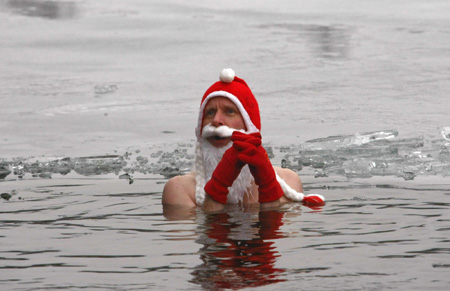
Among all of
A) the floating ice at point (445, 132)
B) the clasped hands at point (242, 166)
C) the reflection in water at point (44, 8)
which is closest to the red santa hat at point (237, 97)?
the clasped hands at point (242, 166)

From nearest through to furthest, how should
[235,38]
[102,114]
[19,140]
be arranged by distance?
[19,140] → [102,114] → [235,38]

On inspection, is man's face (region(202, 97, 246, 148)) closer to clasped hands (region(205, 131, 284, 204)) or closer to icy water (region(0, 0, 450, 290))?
clasped hands (region(205, 131, 284, 204))

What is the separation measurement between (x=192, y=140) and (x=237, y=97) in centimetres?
358

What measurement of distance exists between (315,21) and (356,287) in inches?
540

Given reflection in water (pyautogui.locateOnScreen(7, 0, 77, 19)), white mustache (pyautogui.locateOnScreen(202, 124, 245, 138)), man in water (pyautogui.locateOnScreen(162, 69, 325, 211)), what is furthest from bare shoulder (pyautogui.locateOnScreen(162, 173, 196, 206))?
reflection in water (pyautogui.locateOnScreen(7, 0, 77, 19))

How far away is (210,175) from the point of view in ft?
23.5

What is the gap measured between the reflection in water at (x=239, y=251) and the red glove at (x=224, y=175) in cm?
15

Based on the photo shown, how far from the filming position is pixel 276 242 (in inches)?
236

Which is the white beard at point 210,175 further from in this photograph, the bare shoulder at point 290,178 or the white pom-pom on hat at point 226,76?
the white pom-pom on hat at point 226,76

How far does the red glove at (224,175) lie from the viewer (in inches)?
265

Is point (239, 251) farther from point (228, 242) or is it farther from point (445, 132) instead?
point (445, 132)

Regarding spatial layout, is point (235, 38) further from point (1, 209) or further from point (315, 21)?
point (1, 209)

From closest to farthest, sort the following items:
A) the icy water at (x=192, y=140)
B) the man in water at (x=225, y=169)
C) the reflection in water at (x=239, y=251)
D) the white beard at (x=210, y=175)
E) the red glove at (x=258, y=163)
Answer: the reflection in water at (x=239, y=251)
the icy water at (x=192, y=140)
the red glove at (x=258, y=163)
the man in water at (x=225, y=169)
the white beard at (x=210, y=175)

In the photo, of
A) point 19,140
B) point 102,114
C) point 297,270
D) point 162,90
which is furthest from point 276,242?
point 162,90
